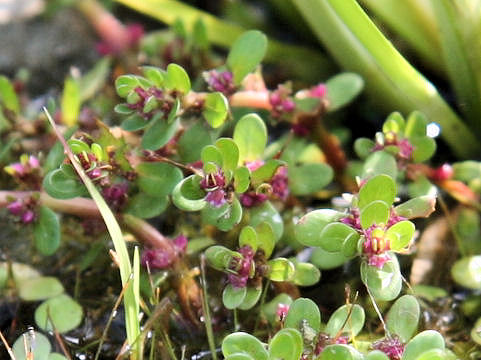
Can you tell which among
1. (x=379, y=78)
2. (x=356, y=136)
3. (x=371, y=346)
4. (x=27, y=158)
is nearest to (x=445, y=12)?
(x=379, y=78)

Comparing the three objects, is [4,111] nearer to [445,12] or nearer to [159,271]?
[159,271]

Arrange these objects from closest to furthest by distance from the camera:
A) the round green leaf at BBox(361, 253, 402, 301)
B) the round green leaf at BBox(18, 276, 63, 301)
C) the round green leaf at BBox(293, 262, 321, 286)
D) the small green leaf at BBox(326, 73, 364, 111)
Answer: the round green leaf at BBox(361, 253, 402, 301)
the round green leaf at BBox(293, 262, 321, 286)
the round green leaf at BBox(18, 276, 63, 301)
the small green leaf at BBox(326, 73, 364, 111)

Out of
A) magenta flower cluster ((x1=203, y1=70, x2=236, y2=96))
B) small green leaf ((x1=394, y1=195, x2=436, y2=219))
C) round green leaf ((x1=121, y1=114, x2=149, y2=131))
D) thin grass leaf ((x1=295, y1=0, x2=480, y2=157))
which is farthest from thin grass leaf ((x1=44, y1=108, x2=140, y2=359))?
thin grass leaf ((x1=295, y1=0, x2=480, y2=157))

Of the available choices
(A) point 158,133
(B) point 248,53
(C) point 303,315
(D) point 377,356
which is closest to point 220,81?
(B) point 248,53

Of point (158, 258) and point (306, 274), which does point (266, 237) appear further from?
point (158, 258)

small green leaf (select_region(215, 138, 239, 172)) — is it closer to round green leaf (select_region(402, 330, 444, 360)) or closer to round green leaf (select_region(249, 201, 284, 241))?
round green leaf (select_region(249, 201, 284, 241))

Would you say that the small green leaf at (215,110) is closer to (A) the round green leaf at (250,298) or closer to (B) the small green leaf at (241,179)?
(B) the small green leaf at (241,179)
